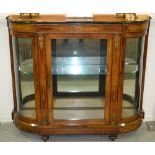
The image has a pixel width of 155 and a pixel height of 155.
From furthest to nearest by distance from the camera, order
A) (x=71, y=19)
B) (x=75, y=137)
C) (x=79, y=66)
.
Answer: (x=75, y=137), (x=79, y=66), (x=71, y=19)

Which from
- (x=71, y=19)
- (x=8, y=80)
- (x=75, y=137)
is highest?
(x=71, y=19)

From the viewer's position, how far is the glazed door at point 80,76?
159 cm

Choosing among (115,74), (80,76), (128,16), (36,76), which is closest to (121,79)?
(115,74)

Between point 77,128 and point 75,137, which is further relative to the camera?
point 75,137

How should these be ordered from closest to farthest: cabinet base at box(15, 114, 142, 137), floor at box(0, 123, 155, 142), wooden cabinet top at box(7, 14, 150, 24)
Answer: wooden cabinet top at box(7, 14, 150, 24) → cabinet base at box(15, 114, 142, 137) → floor at box(0, 123, 155, 142)

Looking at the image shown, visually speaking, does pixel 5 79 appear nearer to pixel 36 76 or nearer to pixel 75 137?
pixel 36 76

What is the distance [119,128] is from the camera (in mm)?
1746

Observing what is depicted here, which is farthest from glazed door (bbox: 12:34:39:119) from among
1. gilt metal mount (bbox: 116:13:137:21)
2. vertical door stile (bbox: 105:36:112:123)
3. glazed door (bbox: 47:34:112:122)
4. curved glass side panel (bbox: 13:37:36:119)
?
gilt metal mount (bbox: 116:13:137:21)

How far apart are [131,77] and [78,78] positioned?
0.33 metres

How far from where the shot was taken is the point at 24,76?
1.74m

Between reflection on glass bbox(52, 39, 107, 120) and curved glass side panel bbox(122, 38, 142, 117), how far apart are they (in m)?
0.14

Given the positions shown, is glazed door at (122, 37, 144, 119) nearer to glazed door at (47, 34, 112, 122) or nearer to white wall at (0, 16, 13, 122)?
glazed door at (47, 34, 112, 122)

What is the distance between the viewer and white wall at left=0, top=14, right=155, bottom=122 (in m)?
1.83
